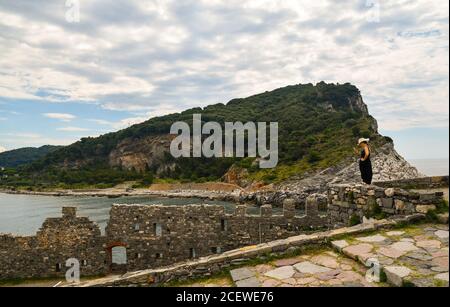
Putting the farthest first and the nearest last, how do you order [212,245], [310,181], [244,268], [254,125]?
[254,125] → [310,181] → [212,245] → [244,268]

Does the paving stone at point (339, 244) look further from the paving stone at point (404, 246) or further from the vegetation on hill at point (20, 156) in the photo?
the vegetation on hill at point (20, 156)

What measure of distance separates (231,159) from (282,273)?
234ft

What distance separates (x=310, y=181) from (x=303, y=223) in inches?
1511

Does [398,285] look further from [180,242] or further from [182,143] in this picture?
[182,143]

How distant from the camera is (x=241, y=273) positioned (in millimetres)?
5906

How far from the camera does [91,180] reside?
301ft

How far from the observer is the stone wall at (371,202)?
7273 millimetres

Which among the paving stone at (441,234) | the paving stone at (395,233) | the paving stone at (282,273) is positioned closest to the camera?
the paving stone at (282,273)

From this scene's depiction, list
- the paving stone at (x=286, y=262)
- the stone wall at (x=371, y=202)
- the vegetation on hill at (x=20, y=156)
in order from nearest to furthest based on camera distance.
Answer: the paving stone at (x=286, y=262) → the stone wall at (x=371, y=202) → the vegetation on hill at (x=20, y=156)

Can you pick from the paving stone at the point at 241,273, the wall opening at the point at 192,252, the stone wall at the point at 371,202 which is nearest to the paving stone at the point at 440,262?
the stone wall at the point at 371,202

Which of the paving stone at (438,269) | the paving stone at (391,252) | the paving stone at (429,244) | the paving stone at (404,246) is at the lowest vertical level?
the paving stone at (438,269)

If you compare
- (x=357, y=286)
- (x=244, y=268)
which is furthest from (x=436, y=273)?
(x=244, y=268)

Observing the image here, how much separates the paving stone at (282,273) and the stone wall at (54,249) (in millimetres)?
12700

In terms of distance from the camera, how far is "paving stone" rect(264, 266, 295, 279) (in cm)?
548
